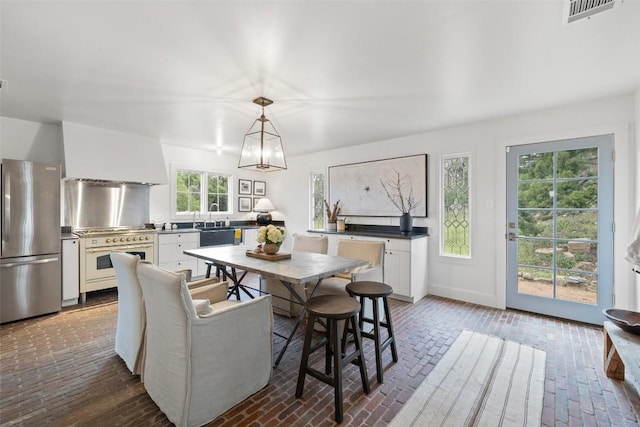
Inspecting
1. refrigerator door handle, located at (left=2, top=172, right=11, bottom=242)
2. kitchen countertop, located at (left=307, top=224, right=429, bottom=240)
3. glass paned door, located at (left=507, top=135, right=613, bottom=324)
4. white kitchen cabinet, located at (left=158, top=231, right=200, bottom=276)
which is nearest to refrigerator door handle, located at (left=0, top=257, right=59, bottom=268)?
refrigerator door handle, located at (left=2, top=172, right=11, bottom=242)

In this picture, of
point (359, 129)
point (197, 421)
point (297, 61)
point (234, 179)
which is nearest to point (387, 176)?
point (359, 129)

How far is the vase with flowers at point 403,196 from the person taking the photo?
4.23m

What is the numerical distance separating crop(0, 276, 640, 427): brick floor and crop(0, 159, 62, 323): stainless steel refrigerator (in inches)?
11.6

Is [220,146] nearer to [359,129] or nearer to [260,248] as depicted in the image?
[359,129]

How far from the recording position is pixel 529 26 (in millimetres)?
1831

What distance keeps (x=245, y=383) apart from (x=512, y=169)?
3774 millimetres

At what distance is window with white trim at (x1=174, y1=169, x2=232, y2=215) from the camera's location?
210 inches

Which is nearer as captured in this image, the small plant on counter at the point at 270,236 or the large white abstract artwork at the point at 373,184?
the small plant on counter at the point at 270,236

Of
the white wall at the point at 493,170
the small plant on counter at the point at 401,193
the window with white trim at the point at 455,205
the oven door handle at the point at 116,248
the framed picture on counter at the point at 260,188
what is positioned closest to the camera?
the white wall at the point at 493,170

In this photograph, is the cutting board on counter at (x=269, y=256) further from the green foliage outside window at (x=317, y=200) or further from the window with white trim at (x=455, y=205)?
the green foliage outside window at (x=317, y=200)

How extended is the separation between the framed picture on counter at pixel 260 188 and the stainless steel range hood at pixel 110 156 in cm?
210

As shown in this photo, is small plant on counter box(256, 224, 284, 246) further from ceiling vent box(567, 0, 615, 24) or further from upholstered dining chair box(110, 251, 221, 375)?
ceiling vent box(567, 0, 615, 24)

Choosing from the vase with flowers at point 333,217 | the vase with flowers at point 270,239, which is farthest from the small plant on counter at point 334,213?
the vase with flowers at point 270,239

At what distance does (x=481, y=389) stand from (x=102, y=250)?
4.68 metres
